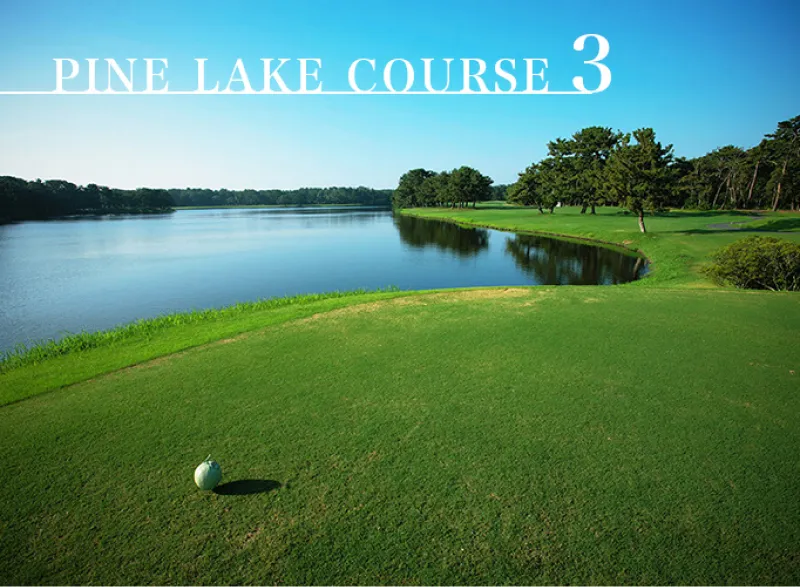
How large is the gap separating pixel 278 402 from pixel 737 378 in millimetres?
7892

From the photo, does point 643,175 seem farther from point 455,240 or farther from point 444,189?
point 444,189

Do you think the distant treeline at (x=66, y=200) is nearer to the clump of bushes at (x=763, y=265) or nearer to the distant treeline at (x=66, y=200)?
the distant treeline at (x=66, y=200)

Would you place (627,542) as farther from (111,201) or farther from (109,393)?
(111,201)

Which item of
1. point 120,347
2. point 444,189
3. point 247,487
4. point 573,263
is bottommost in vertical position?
point 120,347

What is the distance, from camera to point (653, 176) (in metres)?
38.4

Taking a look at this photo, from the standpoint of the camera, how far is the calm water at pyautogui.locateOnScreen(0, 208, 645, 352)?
20.2 meters

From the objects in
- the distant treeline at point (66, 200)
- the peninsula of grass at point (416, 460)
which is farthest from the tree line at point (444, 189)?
the peninsula of grass at point (416, 460)

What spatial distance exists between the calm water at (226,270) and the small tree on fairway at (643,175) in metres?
6.07

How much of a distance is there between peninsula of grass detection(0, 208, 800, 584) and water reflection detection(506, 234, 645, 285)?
16.8 m

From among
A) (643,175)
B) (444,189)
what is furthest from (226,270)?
(444,189)

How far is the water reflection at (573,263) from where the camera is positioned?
27.1 m

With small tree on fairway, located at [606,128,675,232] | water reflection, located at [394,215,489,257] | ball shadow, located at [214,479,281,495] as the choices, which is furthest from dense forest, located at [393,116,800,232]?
ball shadow, located at [214,479,281,495]

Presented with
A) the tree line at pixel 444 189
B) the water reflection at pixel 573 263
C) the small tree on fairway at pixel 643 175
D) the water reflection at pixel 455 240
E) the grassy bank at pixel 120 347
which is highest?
the tree line at pixel 444 189

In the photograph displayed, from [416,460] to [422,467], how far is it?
0.53 feet
